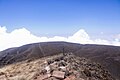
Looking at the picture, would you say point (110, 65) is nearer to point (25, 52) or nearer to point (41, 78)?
point (25, 52)

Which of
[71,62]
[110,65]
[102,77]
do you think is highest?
[71,62]

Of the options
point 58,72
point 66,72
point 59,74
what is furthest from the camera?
point 66,72

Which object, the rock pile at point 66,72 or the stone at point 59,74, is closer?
the stone at point 59,74

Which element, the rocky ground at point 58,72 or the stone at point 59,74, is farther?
the rocky ground at point 58,72

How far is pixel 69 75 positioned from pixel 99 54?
76364mm

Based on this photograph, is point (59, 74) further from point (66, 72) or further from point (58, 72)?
point (66, 72)

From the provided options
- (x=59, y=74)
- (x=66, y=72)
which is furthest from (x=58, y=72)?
(x=66, y=72)

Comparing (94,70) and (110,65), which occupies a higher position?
(94,70)

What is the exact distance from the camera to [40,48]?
98.8 metres

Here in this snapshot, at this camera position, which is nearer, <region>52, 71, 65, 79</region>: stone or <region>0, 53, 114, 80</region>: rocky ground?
<region>52, 71, 65, 79</region>: stone

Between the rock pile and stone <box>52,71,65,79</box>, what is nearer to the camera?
stone <box>52,71,65,79</box>

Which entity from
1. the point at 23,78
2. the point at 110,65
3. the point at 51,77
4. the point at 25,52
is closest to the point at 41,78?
the point at 51,77

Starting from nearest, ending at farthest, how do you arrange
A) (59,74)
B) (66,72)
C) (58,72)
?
(59,74)
(58,72)
(66,72)

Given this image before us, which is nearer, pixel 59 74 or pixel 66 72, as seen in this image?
pixel 59 74
